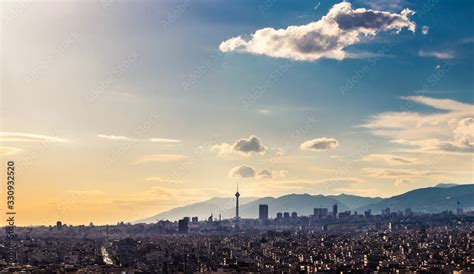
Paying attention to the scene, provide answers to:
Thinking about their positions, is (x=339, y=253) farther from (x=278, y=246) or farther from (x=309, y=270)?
(x=309, y=270)

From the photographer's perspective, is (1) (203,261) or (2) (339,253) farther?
(2) (339,253)

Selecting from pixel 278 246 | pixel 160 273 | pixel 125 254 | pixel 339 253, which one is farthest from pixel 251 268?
pixel 278 246

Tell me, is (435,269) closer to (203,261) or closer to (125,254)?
(203,261)

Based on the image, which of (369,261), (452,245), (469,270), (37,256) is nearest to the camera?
(469,270)

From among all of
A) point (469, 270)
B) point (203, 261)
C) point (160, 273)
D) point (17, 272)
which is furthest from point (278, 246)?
point (17, 272)

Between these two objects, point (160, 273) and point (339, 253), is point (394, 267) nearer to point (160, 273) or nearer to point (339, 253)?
point (160, 273)

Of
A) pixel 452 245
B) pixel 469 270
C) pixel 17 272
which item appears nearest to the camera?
pixel 17 272

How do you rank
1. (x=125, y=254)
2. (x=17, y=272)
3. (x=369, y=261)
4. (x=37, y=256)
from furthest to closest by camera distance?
(x=125, y=254)
(x=37, y=256)
(x=369, y=261)
(x=17, y=272)

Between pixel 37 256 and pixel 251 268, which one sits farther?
pixel 37 256

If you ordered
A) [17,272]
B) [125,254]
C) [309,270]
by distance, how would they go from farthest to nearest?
[125,254], [309,270], [17,272]
